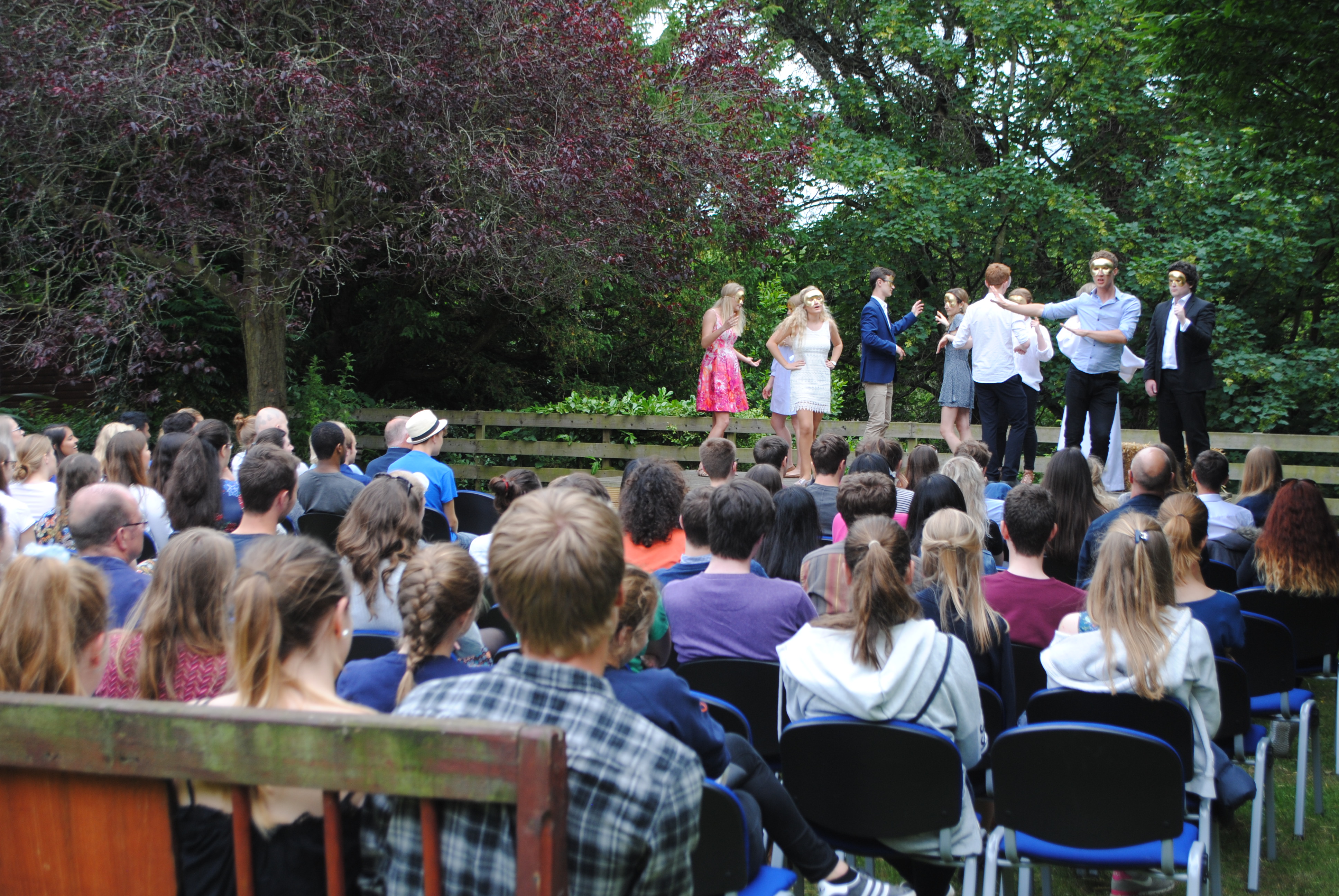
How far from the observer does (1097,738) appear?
8.46 ft

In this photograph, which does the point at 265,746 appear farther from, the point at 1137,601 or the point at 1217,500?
the point at 1217,500

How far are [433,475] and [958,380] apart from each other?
555cm

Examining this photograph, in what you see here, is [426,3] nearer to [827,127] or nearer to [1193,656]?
[827,127]

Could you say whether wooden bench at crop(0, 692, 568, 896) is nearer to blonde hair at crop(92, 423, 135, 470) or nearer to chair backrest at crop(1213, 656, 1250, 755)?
chair backrest at crop(1213, 656, 1250, 755)

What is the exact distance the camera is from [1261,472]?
5480mm

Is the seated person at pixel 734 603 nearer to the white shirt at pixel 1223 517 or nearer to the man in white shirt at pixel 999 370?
the white shirt at pixel 1223 517

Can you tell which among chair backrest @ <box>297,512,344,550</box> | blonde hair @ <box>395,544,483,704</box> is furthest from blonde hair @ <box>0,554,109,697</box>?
chair backrest @ <box>297,512,344,550</box>

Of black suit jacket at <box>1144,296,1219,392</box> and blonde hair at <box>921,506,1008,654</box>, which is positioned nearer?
blonde hair at <box>921,506,1008,654</box>

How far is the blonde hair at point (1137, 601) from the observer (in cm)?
287

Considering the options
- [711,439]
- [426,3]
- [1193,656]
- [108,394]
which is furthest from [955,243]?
[1193,656]

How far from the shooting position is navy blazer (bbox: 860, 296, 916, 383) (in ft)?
31.4

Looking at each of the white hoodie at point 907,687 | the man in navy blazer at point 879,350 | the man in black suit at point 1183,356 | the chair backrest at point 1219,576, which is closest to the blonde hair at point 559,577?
the white hoodie at point 907,687

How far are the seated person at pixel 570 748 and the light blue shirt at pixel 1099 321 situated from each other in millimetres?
6941

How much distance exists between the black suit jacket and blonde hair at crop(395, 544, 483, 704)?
680 centimetres
